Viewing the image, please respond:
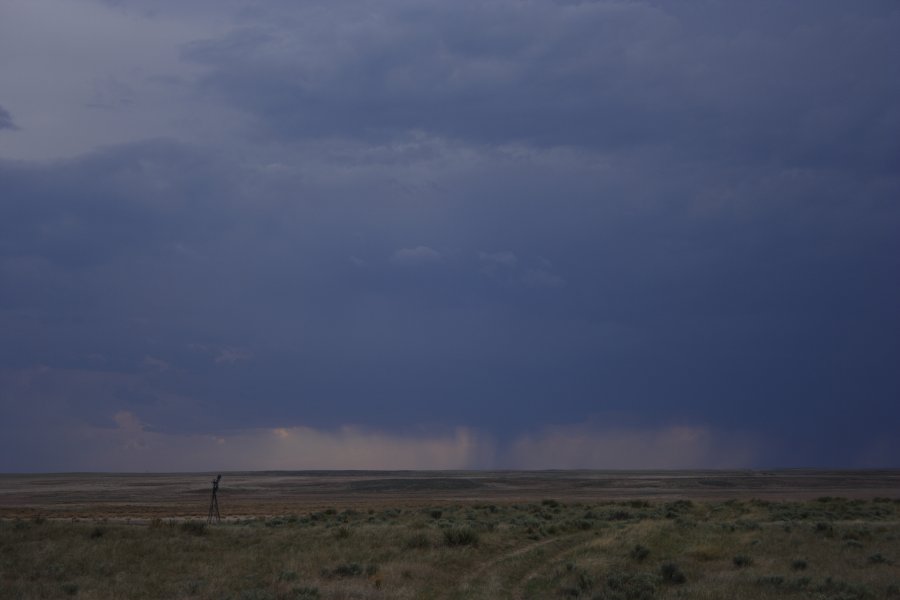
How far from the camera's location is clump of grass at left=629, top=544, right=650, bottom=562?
23.7m

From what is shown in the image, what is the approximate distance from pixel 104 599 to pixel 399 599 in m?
6.92

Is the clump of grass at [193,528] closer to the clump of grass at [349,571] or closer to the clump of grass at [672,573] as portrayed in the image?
the clump of grass at [349,571]

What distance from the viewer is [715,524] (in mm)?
33500

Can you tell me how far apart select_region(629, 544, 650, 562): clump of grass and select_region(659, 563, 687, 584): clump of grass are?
104 inches

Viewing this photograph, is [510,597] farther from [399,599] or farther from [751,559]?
[751,559]

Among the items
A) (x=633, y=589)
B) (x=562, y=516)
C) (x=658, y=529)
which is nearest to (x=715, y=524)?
(x=658, y=529)

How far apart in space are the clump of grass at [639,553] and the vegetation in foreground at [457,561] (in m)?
0.06

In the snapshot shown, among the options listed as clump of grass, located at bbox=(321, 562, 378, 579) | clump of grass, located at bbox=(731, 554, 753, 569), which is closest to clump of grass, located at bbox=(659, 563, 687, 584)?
clump of grass, located at bbox=(731, 554, 753, 569)

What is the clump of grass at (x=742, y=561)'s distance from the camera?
22.4 metres

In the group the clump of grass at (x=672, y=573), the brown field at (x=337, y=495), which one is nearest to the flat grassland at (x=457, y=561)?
the clump of grass at (x=672, y=573)

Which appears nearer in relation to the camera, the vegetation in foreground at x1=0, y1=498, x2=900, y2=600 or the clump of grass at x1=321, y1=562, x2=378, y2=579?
the vegetation in foreground at x1=0, y1=498, x2=900, y2=600

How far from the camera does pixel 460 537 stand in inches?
1070

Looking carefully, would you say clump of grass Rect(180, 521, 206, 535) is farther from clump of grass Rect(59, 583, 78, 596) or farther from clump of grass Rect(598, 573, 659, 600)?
clump of grass Rect(598, 573, 659, 600)

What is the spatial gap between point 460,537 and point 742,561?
9.37 metres
